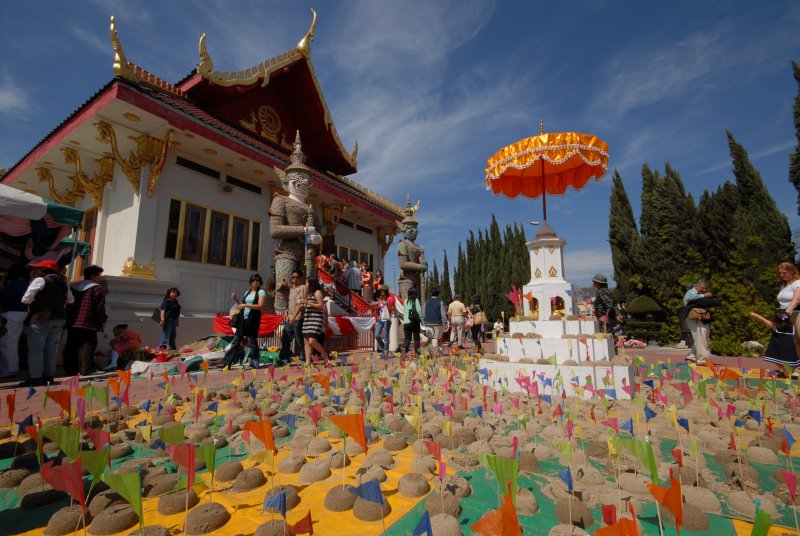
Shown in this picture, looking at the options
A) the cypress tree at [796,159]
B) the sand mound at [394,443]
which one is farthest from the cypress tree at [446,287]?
the sand mound at [394,443]

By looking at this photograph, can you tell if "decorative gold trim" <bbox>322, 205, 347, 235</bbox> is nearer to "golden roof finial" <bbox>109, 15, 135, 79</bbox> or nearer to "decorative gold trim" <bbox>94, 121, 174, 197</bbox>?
"decorative gold trim" <bbox>94, 121, 174, 197</bbox>

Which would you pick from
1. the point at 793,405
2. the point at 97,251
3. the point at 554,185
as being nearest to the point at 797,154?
the point at 554,185

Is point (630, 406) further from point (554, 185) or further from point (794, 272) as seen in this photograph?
point (554, 185)

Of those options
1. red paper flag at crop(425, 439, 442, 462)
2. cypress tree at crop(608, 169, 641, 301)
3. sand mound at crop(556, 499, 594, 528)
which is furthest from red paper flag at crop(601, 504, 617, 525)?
cypress tree at crop(608, 169, 641, 301)

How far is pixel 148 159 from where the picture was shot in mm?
9102

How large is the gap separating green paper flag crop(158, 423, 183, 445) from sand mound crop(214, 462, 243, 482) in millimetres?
289

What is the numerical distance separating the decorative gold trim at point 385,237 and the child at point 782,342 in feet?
47.2

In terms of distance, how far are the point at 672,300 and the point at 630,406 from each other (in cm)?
1050

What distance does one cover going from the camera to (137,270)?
28.2 ft

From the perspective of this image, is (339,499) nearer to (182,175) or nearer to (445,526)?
(445,526)

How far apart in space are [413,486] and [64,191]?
53.8 ft

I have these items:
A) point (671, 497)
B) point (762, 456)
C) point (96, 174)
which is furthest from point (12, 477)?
point (96, 174)

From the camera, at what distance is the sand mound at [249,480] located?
6.06 feet

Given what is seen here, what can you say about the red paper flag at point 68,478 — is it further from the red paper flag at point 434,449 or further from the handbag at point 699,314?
the handbag at point 699,314
